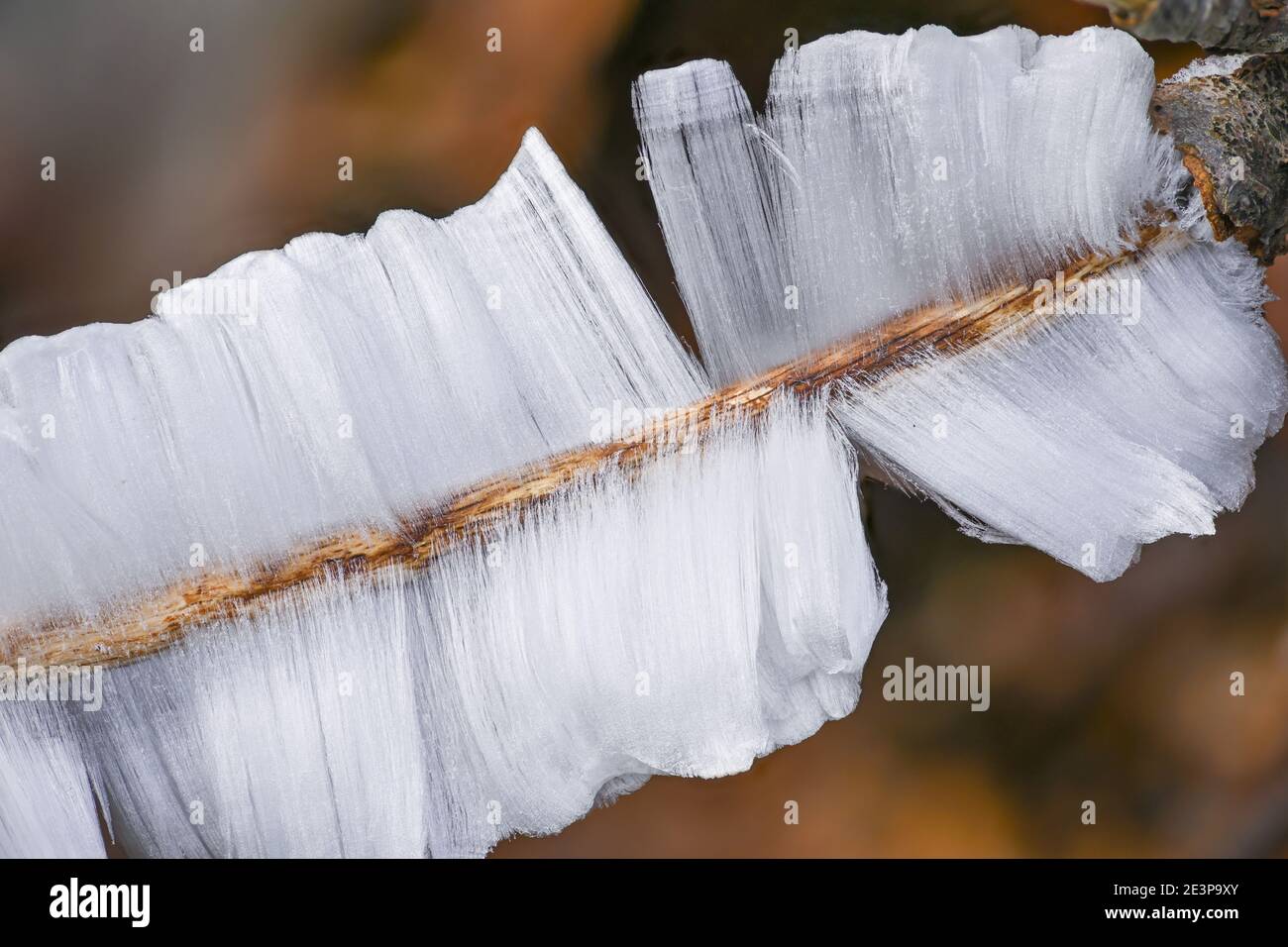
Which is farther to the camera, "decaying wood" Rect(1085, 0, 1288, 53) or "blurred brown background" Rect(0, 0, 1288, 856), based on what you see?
"blurred brown background" Rect(0, 0, 1288, 856)

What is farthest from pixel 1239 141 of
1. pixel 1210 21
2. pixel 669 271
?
pixel 669 271

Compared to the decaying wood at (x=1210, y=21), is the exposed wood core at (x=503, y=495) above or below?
below

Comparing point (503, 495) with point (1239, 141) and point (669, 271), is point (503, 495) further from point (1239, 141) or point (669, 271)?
point (1239, 141)

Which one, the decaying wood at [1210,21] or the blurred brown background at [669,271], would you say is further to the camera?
the blurred brown background at [669,271]
